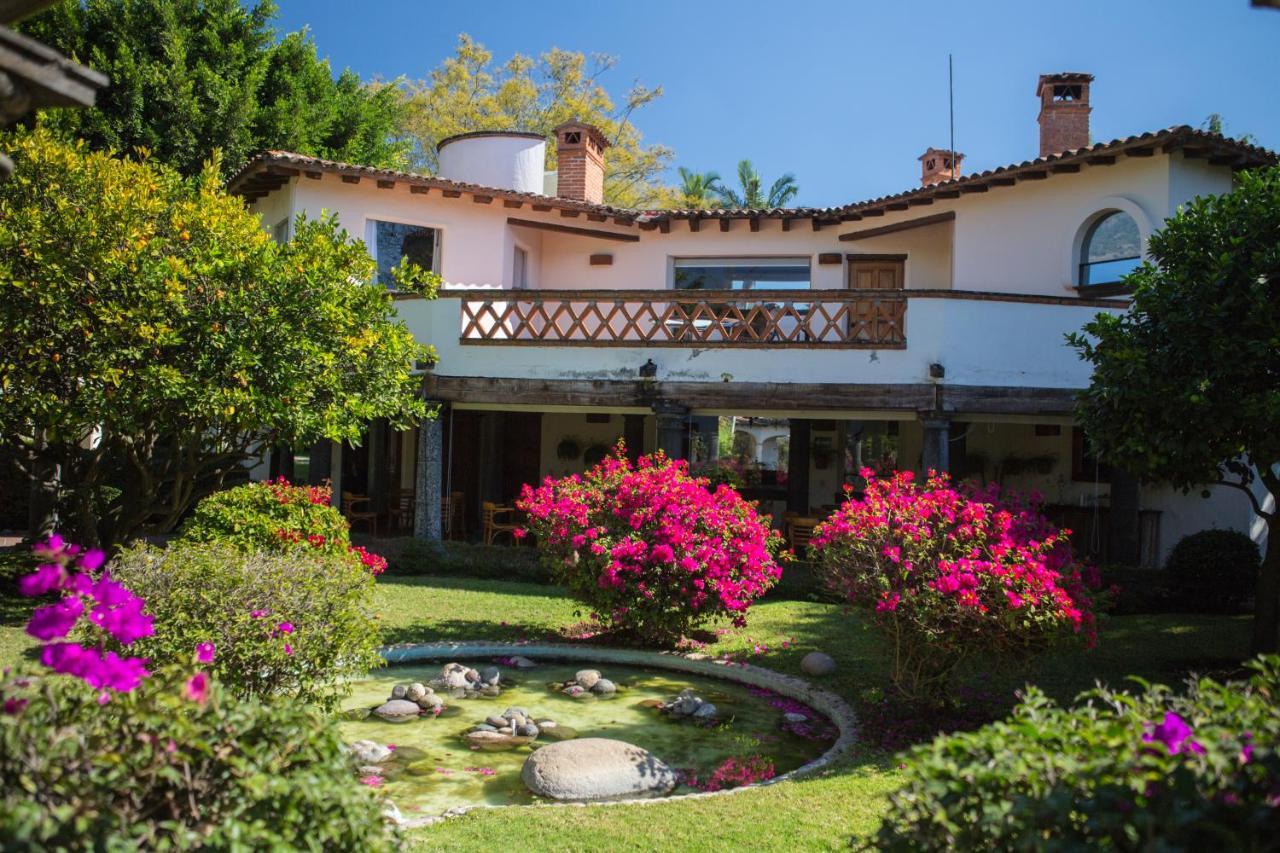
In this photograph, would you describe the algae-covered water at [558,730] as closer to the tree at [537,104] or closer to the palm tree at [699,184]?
the tree at [537,104]

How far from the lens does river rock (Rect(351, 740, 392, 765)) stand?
7008 mm

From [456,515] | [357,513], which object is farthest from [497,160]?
[357,513]

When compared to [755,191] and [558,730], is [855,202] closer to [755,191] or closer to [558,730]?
[558,730]

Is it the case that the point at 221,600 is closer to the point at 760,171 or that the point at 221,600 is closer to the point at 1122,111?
the point at 1122,111

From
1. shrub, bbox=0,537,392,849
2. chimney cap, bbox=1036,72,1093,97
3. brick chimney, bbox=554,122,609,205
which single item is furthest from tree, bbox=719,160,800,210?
shrub, bbox=0,537,392,849

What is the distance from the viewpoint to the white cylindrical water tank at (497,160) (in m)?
20.2

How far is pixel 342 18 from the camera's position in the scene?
30.1 m

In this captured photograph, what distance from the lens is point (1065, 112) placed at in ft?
58.8

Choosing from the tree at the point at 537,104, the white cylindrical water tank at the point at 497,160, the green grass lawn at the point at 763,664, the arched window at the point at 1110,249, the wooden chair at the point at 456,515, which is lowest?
the green grass lawn at the point at 763,664

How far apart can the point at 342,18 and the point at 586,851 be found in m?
29.9

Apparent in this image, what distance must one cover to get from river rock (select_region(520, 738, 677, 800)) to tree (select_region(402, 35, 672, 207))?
2895 cm

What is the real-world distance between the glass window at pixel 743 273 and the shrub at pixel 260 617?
12.8m

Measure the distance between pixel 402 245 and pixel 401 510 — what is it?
194 inches

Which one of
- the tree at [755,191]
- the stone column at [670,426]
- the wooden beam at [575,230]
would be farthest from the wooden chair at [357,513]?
the tree at [755,191]
